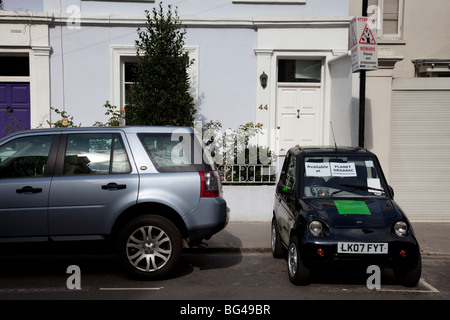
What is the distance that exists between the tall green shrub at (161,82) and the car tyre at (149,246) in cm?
458

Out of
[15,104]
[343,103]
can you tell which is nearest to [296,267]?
[343,103]

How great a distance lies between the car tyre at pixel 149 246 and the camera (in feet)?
19.3

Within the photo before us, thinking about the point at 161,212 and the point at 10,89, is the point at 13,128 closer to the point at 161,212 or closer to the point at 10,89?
the point at 10,89

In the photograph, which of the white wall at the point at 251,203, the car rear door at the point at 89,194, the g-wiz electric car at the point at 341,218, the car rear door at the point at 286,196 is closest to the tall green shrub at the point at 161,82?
the white wall at the point at 251,203

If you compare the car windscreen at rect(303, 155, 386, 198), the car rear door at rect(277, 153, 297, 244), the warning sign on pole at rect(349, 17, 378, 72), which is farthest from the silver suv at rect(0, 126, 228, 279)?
the warning sign on pole at rect(349, 17, 378, 72)

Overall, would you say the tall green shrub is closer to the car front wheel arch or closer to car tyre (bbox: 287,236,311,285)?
the car front wheel arch

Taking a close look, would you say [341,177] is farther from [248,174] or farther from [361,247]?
[248,174]

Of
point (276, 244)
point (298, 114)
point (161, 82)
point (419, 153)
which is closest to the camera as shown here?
point (276, 244)

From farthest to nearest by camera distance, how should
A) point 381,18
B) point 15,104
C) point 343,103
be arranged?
1. point 381,18
2. point 15,104
3. point 343,103

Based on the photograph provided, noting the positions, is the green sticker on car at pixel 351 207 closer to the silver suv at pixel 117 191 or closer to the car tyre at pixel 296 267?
the car tyre at pixel 296 267

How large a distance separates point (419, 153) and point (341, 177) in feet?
15.8

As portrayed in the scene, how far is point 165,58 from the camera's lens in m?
10.3

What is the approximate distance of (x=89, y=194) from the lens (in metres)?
5.86

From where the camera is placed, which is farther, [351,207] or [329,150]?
[329,150]
